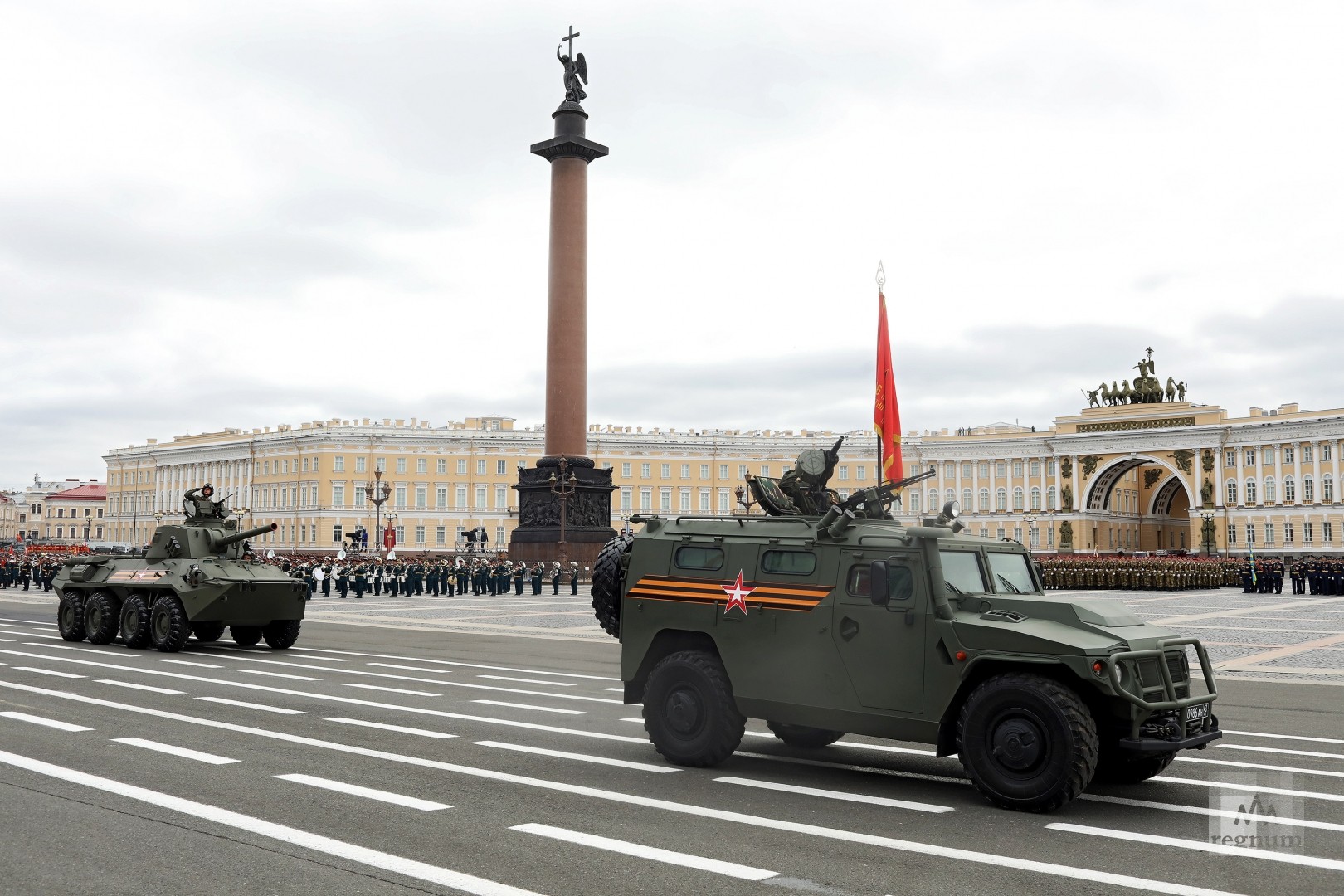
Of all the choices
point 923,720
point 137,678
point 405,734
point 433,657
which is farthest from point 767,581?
point 433,657

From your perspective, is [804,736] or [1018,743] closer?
[1018,743]

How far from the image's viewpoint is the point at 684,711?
10047 millimetres

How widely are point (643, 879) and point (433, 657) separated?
13715mm

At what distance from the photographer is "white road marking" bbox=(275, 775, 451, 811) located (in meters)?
8.29

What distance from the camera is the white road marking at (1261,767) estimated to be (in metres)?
9.92

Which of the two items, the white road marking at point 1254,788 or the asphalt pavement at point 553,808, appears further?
the white road marking at point 1254,788

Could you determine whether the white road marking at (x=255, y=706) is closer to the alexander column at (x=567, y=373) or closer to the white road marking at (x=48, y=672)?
the white road marking at (x=48, y=672)

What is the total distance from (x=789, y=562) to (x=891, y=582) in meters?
0.97

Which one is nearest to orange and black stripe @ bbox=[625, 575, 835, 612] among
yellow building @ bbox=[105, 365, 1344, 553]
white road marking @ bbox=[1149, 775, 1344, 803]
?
white road marking @ bbox=[1149, 775, 1344, 803]

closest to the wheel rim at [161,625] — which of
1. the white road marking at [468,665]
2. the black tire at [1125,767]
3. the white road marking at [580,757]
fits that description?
the white road marking at [468,665]

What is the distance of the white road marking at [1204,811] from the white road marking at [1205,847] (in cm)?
86

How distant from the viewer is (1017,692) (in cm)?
825

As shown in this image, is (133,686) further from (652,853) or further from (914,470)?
(914,470)

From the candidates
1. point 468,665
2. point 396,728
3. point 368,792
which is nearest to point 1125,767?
point 368,792
